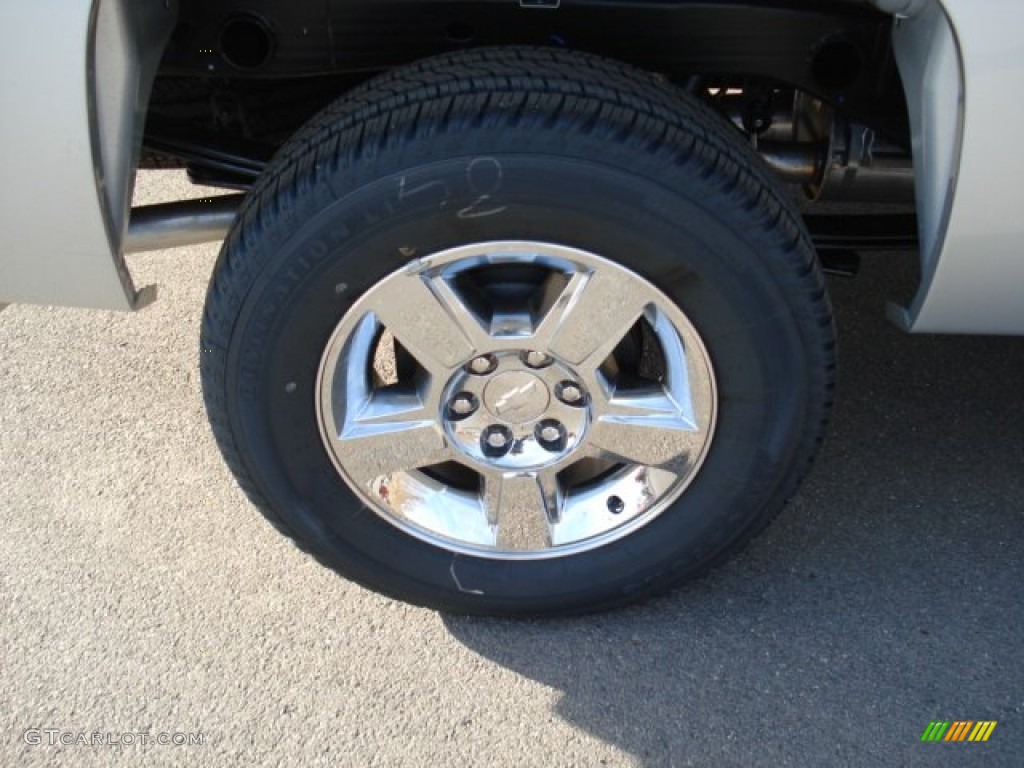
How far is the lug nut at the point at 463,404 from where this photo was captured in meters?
2.15

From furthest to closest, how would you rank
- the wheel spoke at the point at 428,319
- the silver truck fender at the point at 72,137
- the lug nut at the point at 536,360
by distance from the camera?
the lug nut at the point at 536,360, the wheel spoke at the point at 428,319, the silver truck fender at the point at 72,137

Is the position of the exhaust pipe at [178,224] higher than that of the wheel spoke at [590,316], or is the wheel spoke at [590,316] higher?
the wheel spoke at [590,316]

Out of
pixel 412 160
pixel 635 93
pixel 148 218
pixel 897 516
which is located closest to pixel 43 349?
pixel 148 218

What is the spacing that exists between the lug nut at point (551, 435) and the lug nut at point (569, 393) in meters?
0.06

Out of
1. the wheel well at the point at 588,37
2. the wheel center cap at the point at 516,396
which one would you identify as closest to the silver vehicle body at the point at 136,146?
the wheel well at the point at 588,37

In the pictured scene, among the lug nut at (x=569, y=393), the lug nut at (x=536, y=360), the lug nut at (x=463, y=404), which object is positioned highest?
the lug nut at (x=536, y=360)

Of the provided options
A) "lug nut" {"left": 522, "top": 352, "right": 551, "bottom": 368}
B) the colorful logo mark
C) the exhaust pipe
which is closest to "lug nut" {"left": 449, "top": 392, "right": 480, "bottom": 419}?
"lug nut" {"left": 522, "top": 352, "right": 551, "bottom": 368}

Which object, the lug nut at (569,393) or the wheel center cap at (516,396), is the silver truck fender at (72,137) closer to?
the wheel center cap at (516,396)

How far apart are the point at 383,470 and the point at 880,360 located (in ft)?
5.44

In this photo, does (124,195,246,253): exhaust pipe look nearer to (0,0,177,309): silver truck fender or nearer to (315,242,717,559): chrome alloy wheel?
(0,0,177,309): silver truck fender

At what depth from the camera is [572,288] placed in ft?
6.62

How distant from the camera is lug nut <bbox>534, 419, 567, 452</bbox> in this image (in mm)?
2195

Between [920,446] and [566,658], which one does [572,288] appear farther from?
[920,446]

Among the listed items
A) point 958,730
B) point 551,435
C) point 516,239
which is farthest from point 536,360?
point 958,730
